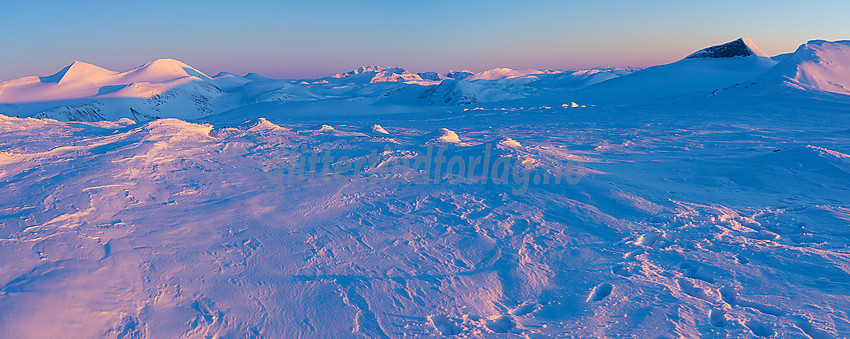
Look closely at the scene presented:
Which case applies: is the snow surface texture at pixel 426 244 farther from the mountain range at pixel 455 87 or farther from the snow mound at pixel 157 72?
the snow mound at pixel 157 72

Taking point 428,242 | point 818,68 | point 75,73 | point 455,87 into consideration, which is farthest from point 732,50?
point 75,73

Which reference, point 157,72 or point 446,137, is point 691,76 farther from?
point 157,72

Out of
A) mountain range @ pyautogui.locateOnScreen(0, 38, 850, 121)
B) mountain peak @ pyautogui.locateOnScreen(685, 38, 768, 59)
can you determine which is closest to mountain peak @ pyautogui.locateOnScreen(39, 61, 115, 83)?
mountain range @ pyautogui.locateOnScreen(0, 38, 850, 121)

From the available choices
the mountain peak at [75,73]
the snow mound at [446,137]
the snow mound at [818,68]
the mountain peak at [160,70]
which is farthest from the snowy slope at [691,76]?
the mountain peak at [160,70]

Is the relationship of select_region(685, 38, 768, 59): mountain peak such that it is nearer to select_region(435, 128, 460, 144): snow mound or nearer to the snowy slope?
the snowy slope

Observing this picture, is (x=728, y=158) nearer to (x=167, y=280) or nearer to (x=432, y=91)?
(x=167, y=280)
